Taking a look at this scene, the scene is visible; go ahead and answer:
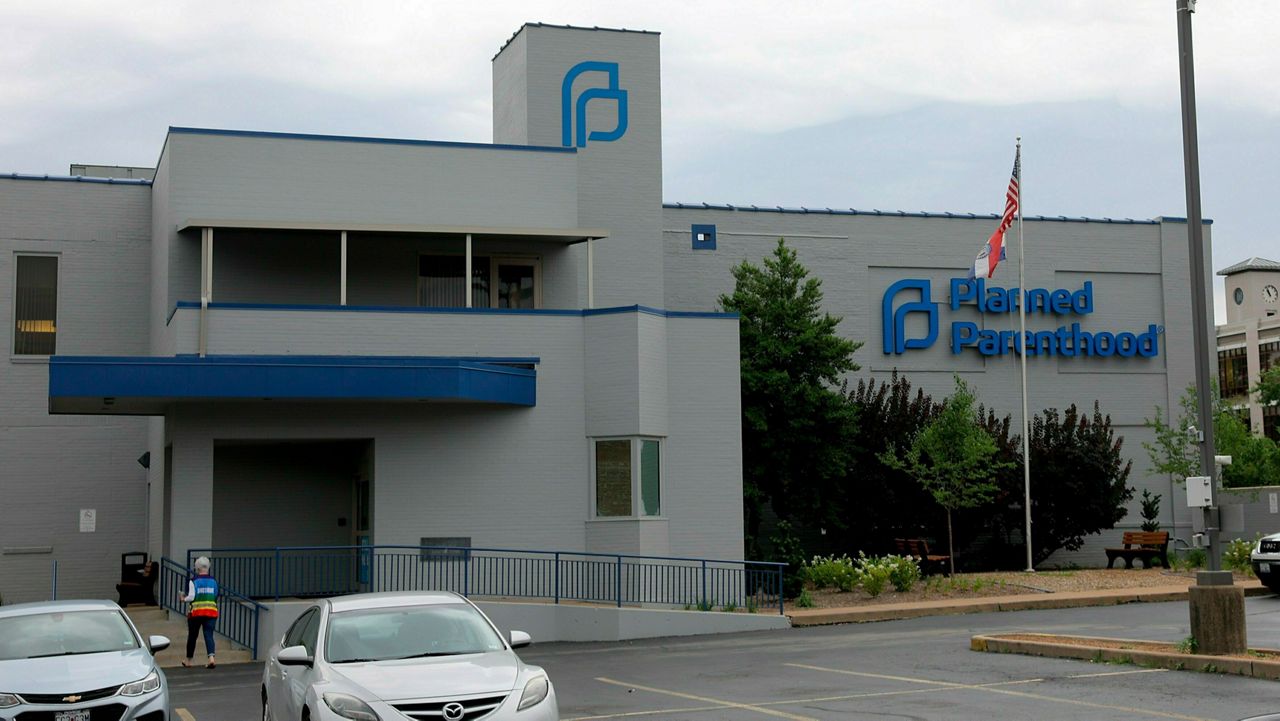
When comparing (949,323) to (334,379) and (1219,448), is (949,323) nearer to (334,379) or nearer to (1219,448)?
(1219,448)

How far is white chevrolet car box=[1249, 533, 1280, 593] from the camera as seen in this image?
81.1 ft

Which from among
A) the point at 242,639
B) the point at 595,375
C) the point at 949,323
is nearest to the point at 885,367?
the point at 949,323

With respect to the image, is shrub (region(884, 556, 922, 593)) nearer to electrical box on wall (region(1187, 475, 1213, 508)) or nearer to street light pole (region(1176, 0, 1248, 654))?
street light pole (region(1176, 0, 1248, 654))

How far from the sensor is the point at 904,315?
3703 cm

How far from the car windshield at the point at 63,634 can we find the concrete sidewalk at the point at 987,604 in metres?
13.1

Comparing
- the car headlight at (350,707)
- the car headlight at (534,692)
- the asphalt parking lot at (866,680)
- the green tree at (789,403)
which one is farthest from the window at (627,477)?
the car headlight at (350,707)

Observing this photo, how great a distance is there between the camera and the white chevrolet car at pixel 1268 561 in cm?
2472

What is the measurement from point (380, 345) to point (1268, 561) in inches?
646

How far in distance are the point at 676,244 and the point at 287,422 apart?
1342 centimetres

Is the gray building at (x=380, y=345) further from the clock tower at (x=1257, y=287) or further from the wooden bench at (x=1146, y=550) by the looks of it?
the clock tower at (x=1257, y=287)

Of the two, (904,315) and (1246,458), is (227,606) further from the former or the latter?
(1246,458)

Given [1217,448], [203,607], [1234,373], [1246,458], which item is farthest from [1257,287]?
[203,607]

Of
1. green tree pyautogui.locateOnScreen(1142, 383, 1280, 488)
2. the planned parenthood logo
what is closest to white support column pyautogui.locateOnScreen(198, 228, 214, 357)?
green tree pyautogui.locateOnScreen(1142, 383, 1280, 488)

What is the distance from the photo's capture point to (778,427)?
3108cm
